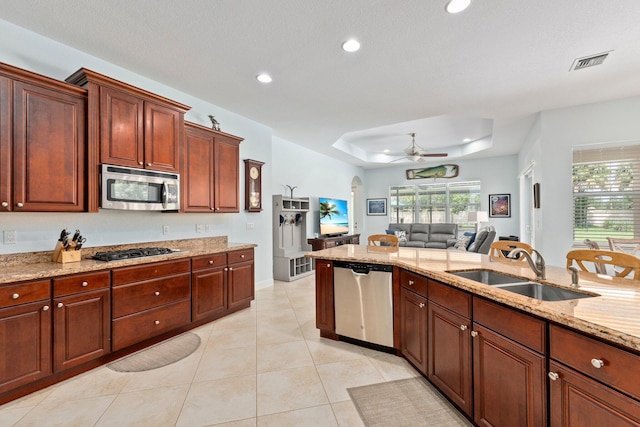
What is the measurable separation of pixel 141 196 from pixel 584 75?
4.96 m

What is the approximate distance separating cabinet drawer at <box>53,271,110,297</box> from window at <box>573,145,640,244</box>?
18.8 ft

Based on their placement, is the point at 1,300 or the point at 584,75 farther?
the point at 584,75

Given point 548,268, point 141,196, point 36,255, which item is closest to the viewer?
point 548,268

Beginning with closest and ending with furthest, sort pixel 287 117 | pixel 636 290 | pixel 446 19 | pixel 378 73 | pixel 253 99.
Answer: pixel 636 290 → pixel 446 19 → pixel 378 73 → pixel 253 99 → pixel 287 117

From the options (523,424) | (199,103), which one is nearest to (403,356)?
(523,424)

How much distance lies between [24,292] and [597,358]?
10.4ft

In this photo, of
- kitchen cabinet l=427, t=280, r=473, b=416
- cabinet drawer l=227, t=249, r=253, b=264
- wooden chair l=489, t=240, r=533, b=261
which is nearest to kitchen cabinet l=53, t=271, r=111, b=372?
cabinet drawer l=227, t=249, r=253, b=264

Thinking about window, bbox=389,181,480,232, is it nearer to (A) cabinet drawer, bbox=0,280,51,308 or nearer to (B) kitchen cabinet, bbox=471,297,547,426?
(B) kitchen cabinet, bbox=471,297,547,426

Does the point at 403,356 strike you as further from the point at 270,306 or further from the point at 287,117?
the point at 287,117

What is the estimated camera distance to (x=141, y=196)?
2.87m

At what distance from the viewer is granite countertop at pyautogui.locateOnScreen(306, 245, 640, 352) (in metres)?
1.01

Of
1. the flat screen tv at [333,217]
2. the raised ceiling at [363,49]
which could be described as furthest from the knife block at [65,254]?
the flat screen tv at [333,217]

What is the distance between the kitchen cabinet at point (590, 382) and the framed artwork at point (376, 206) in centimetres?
841

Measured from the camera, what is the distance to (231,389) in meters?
2.12
